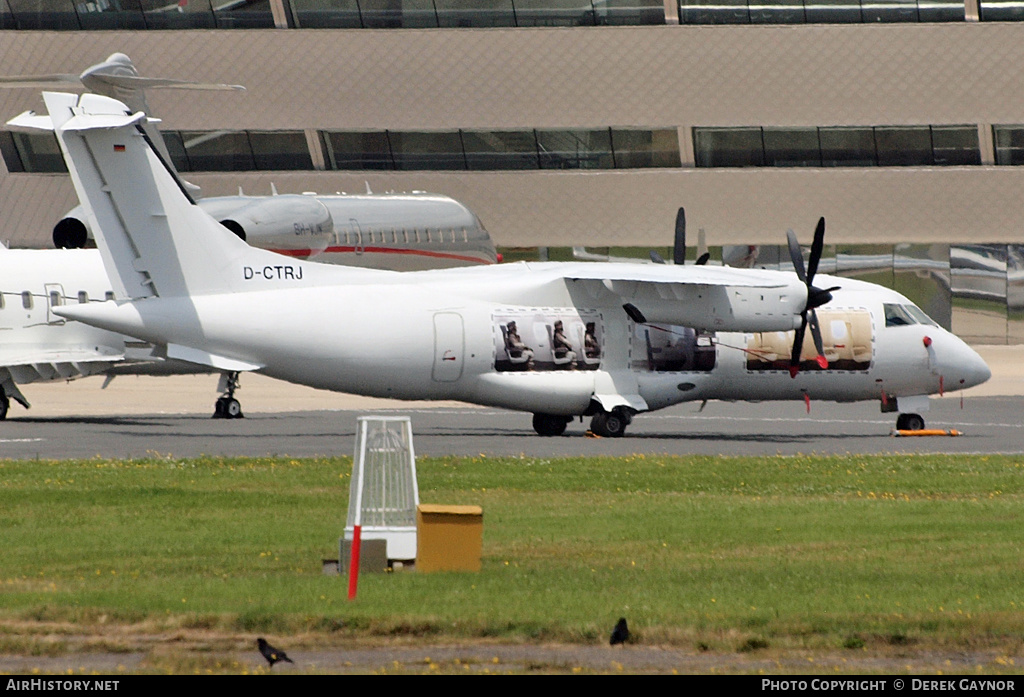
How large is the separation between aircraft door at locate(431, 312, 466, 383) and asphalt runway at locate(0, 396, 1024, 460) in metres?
1.40

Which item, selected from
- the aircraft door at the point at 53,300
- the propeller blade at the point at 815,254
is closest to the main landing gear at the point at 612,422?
the propeller blade at the point at 815,254

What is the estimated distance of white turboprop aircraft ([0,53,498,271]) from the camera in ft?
141

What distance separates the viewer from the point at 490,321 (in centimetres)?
3017

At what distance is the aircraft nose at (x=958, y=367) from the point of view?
33188 mm

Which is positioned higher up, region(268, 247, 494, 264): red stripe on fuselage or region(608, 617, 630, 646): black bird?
region(268, 247, 494, 264): red stripe on fuselage

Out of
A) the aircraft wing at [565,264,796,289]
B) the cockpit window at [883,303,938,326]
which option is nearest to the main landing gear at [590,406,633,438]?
the aircraft wing at [565,264,796,289]

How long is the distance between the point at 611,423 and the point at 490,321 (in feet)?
11.5

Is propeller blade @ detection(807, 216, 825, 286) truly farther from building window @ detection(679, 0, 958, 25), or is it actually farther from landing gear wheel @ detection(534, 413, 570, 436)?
building window @ detection(679, 0, 958, 25)

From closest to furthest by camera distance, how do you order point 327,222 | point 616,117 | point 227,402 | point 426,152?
point 227,402 < point 327,222 < point 616,117 < point 426,152

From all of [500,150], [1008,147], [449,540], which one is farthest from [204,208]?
[1008,147]

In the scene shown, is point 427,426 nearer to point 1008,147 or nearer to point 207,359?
point 207,359

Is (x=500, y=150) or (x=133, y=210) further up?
(x=500, y=150)

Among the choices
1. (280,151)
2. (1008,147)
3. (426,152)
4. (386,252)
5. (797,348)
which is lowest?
(797,348)

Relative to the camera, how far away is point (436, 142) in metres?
65.5
